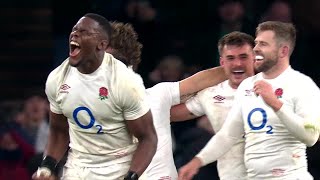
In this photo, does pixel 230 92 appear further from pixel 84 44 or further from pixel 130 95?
pixel 84 44

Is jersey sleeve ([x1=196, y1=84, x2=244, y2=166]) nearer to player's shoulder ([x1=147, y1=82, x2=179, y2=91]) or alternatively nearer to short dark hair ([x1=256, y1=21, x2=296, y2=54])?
short dark hair ([x1=256, y1=21, x2=296, y2=54])

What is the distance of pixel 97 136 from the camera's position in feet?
27.7

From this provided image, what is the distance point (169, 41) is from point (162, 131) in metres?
2.89

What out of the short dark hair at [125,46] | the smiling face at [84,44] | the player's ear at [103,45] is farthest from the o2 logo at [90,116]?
the short dark hair at [125,46]

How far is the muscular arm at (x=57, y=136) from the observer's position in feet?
28.3

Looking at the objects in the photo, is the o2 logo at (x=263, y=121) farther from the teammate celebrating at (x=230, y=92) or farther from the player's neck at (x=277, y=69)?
the teammate celebrating at (x=230, y=92)

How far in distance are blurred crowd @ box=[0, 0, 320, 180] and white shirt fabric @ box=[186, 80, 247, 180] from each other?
1.41 m

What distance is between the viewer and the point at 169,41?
12.4 metres

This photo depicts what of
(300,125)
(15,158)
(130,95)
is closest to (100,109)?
(130,95)

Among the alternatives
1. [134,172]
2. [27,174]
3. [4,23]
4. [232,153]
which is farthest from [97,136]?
[4,23]

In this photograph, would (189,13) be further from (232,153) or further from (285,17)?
(232,153)

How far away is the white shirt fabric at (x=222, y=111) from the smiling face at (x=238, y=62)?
118mm

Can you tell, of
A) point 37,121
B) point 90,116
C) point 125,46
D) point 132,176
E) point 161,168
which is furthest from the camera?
point 37,121

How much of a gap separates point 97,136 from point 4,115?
382 cm
